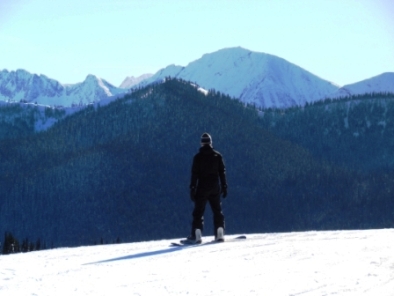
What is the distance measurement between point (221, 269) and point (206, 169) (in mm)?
5422

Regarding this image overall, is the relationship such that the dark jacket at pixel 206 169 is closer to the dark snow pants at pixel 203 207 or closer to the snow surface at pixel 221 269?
the dark snow pants at pixel 203 207

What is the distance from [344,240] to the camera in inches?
590

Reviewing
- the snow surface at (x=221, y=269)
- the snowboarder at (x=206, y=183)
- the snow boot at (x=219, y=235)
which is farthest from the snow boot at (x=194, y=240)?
the snow surface at (x=221, y=269)

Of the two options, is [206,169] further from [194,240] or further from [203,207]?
[194,240]

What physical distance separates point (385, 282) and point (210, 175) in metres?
7.56

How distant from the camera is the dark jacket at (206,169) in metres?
16.7

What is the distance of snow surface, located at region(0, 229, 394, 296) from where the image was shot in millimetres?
9914

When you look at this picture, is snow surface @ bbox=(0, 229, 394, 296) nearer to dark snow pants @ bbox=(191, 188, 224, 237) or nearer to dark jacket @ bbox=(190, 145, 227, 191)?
dark snow pants @ bbox=(191, 188, 224, 237)

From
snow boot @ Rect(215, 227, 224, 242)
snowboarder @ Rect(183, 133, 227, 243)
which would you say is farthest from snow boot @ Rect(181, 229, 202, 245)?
snow boot @ Rect(215, 227, 224, 242)

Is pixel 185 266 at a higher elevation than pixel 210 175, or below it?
below

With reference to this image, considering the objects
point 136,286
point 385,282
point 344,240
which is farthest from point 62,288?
point 344,240

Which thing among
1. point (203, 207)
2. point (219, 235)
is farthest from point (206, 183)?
point (219, 235)

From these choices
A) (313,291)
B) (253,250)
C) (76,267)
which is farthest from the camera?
(253,250)

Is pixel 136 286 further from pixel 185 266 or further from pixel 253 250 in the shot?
pixel 253 250
